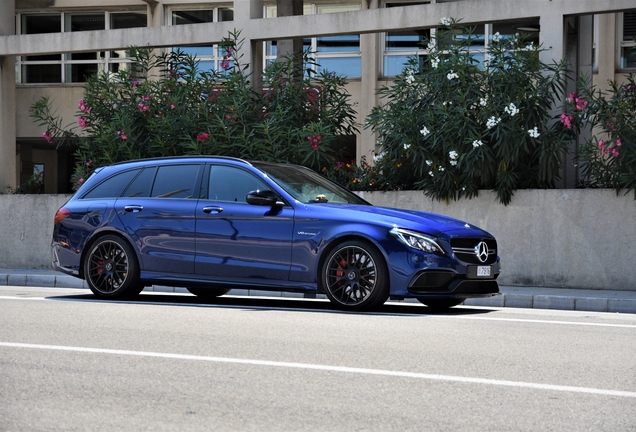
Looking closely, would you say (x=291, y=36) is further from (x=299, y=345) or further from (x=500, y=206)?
(x=299, y=345)

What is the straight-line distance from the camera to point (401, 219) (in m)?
10.6

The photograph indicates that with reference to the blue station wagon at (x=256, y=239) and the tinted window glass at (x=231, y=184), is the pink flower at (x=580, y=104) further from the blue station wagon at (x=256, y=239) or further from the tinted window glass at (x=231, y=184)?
the tinted window glass at (x=231, y=184)

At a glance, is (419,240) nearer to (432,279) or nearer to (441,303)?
(432,279)

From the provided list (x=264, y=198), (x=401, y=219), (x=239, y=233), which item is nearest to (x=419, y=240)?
(x=401, y=219)

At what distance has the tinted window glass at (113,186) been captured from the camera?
12633mm

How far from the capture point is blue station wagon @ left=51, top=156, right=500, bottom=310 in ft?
34.4

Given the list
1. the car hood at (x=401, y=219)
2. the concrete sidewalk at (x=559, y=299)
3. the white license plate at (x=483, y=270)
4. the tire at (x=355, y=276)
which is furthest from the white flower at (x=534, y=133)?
the tire at (x=355, y=276)

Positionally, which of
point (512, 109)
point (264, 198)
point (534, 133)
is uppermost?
point (512, 109)

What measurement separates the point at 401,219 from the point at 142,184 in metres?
3.44

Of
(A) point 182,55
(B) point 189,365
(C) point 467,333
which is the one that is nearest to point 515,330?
(C) point 467,333

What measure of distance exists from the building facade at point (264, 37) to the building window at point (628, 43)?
0.02 m

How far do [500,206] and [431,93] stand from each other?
194 cm

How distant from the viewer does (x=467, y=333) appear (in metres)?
8.99

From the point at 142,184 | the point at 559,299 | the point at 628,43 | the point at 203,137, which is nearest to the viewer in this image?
the point at 142,184
